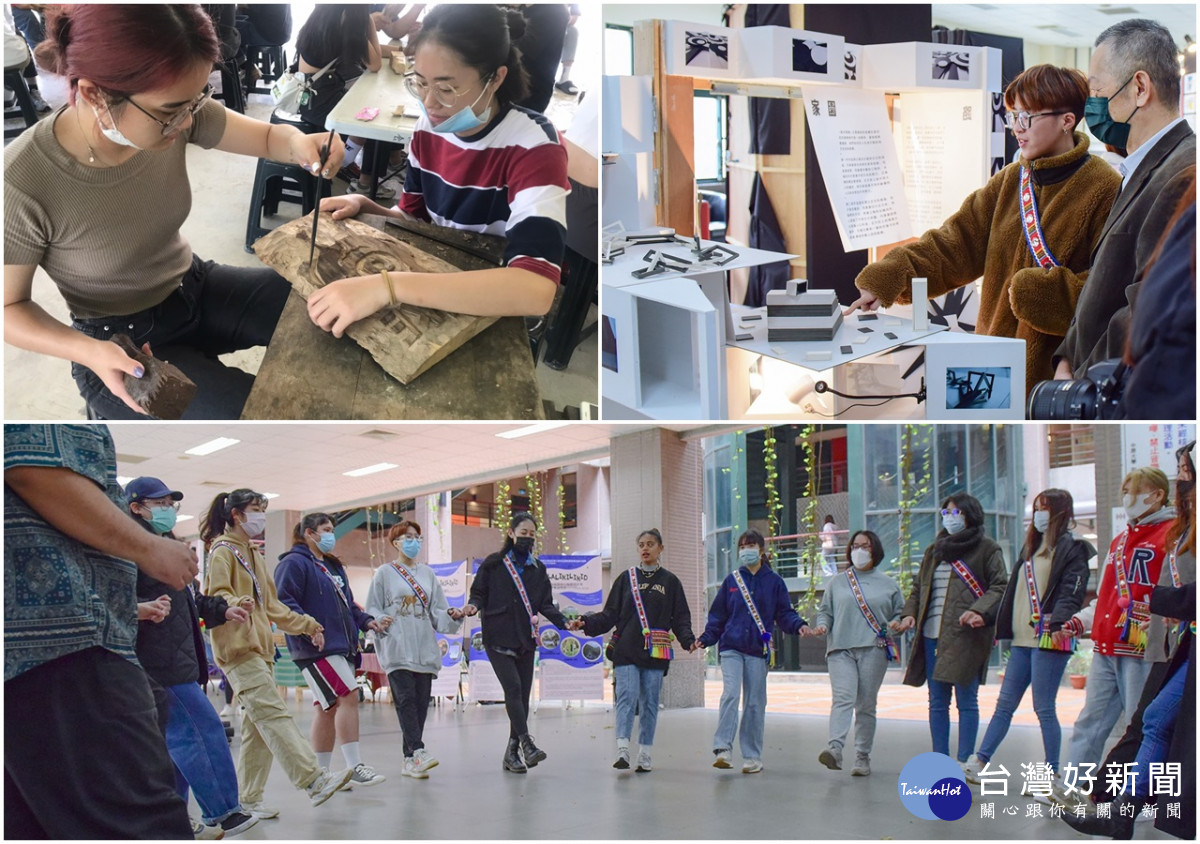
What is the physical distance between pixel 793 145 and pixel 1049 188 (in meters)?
2.32

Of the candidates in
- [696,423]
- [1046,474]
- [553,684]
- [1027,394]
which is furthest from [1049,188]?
[553,684]

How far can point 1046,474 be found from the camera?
14.7 ft

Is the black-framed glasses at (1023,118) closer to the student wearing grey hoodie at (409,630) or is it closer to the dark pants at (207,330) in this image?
the dark pants at (207,330)

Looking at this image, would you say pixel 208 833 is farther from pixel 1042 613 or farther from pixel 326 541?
pixel 1042 613

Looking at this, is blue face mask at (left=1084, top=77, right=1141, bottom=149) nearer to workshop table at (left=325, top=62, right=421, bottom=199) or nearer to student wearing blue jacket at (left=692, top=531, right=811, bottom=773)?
workshop table at (left=325, top=62, right=421, bottom=199)

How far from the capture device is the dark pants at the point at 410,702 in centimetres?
400

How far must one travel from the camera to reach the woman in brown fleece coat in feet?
9.88

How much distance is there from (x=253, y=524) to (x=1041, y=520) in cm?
264

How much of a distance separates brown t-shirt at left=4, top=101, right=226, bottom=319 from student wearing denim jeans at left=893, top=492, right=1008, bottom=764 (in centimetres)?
282

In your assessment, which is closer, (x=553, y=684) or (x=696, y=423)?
(x=696, y=423)

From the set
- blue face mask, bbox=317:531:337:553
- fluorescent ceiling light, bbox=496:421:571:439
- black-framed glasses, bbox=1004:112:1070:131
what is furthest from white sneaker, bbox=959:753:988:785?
blue face mask, bbox=317:531:337:553

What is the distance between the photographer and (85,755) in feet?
6.40

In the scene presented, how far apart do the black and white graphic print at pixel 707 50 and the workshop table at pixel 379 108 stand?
165 cm

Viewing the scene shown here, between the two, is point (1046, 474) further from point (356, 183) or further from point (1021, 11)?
point (356, 183)
